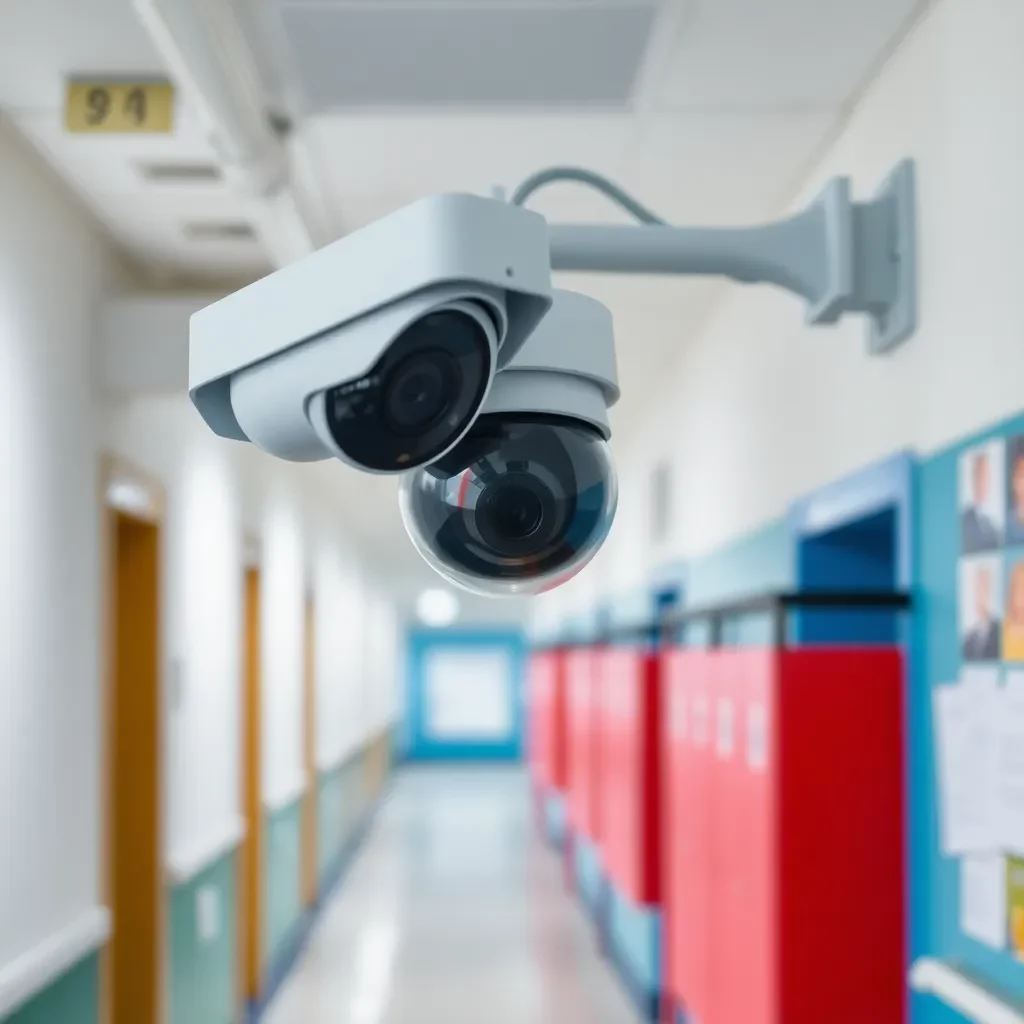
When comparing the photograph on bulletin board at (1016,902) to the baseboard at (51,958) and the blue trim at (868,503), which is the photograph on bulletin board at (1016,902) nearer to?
the blue trim at (868,503)

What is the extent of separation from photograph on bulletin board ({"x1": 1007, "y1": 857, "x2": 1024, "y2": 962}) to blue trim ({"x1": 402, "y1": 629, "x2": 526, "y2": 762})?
68.8 ft

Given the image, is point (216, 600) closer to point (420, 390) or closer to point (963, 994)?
point (963, 994)

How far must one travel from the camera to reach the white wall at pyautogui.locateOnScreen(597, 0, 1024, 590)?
7.24 ft

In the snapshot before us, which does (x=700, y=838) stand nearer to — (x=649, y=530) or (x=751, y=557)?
(x=751, y=557)

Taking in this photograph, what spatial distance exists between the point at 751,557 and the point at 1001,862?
234 cm

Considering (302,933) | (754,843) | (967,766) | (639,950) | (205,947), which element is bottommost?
(302,933)

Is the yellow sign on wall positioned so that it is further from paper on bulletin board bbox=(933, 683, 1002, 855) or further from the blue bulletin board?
paper on bulletin board bbox=(933, 683, 1002, 855)

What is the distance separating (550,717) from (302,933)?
2.37m

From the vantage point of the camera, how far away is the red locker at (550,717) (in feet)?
28.8

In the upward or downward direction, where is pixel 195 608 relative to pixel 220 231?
downward

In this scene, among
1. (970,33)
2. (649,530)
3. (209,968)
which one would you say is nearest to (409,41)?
(970,33)

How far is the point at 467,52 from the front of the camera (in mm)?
2752

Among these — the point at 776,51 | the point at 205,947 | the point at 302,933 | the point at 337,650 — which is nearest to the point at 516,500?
the point at 776,51

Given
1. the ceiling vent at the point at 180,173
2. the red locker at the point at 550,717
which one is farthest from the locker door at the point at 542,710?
the ceiling vent at the point at 180,173
